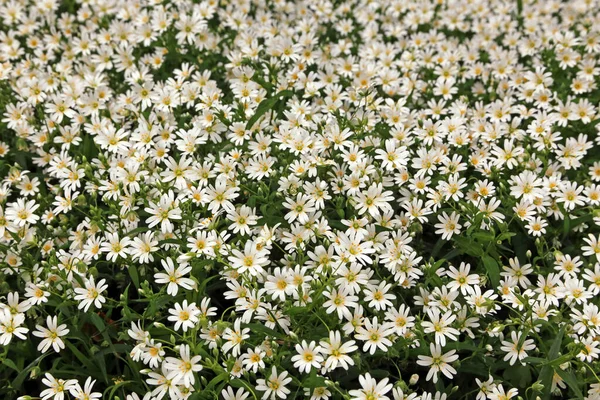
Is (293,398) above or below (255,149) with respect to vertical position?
below

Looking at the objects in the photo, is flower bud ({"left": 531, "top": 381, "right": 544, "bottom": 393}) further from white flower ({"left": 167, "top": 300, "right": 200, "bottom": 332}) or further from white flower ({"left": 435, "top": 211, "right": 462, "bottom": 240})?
white flower ({"left": 167, "top": 300, "right": 200, "bottom": 332})

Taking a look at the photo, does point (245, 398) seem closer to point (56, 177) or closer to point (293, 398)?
point (293, 398)

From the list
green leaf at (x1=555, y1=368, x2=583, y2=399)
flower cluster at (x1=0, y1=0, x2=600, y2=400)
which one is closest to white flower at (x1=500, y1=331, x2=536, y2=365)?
flower cluster at (x1=0, y1=0, x2=600, y2=400)

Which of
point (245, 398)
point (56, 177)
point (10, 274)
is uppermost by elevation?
point (56, 177)

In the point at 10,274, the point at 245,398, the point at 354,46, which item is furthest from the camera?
the point at 354,46

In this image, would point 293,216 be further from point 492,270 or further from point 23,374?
point 23,374

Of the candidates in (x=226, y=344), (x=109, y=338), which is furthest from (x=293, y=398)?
(x=109, y=338)

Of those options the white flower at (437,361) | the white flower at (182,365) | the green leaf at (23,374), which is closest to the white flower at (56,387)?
the green leaf at (23,374)

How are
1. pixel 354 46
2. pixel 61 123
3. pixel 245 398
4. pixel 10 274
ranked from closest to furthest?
pixel 245 398, pixel 10 274, pixel 61 123, pixel 354 46

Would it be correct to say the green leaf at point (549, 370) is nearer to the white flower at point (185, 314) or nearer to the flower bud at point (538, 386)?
the flower bud at point (538, 386)
